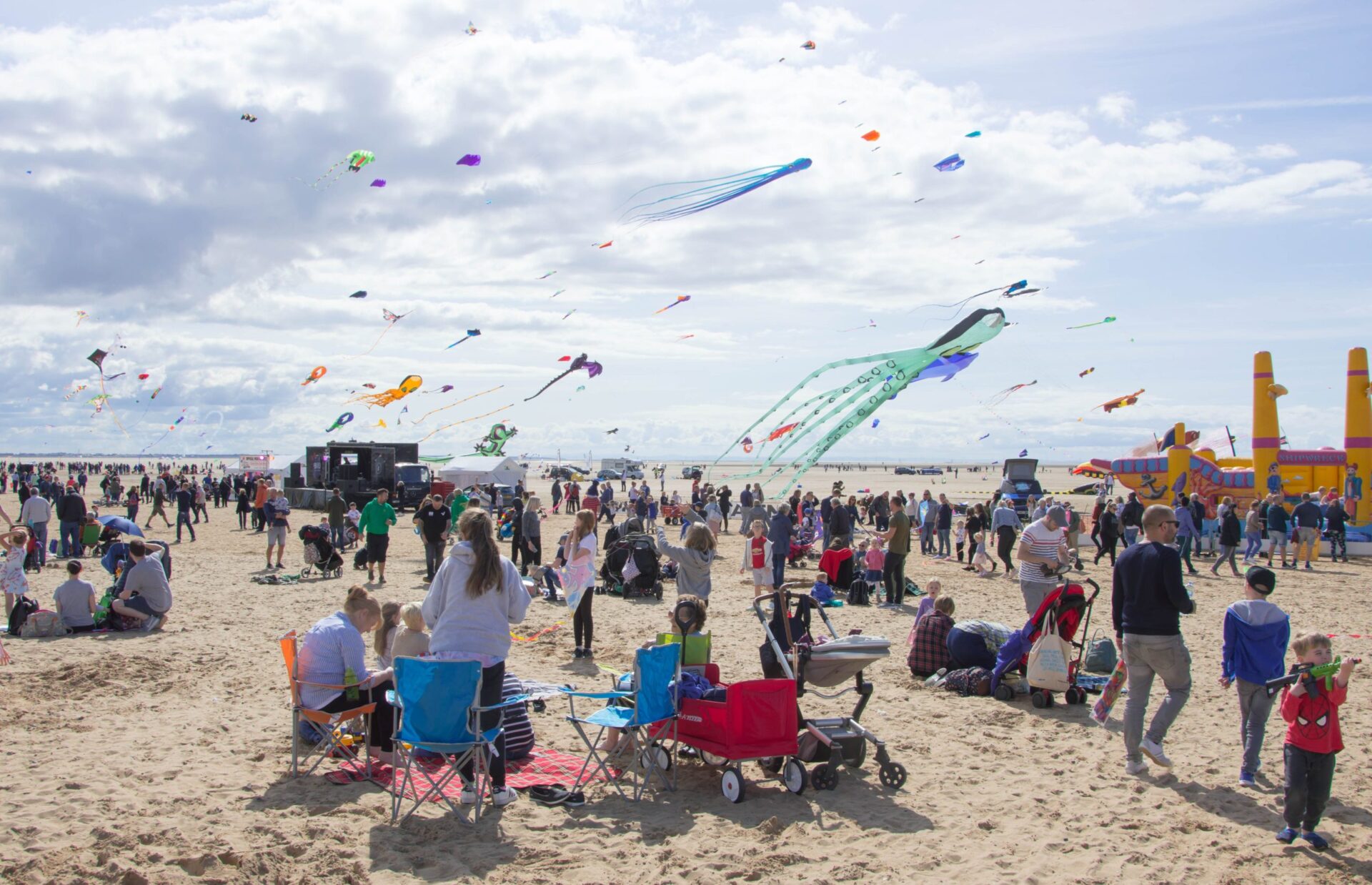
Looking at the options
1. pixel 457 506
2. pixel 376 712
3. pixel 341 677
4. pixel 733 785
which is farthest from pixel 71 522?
pixel 733 785

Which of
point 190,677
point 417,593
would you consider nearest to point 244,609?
point 417,593

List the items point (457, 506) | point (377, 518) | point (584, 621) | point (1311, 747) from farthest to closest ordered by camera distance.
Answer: point (457, 506) < point (377, 518) < point (584, 621) < point (1311, 747)

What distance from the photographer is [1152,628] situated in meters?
5.10

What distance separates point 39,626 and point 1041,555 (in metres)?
8.92

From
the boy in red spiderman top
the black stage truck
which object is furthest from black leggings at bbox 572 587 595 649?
the black stage truck

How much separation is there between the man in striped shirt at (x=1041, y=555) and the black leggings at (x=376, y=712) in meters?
5.13

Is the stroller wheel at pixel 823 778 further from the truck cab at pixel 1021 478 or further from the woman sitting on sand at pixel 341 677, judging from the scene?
the truck cab at pixel 1021 478

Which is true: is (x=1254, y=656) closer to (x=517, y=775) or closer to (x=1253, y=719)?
(x=1253, y=719)

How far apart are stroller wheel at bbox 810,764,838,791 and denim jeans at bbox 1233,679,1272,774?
2202 mm

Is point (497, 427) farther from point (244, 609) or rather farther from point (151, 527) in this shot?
point (244, 609)

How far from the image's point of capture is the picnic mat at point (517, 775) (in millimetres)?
4910

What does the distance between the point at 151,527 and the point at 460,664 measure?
24224 mm

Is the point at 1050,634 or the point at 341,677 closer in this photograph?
the point at 341,677

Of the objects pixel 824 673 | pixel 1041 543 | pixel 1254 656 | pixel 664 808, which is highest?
pixel 1041 543
